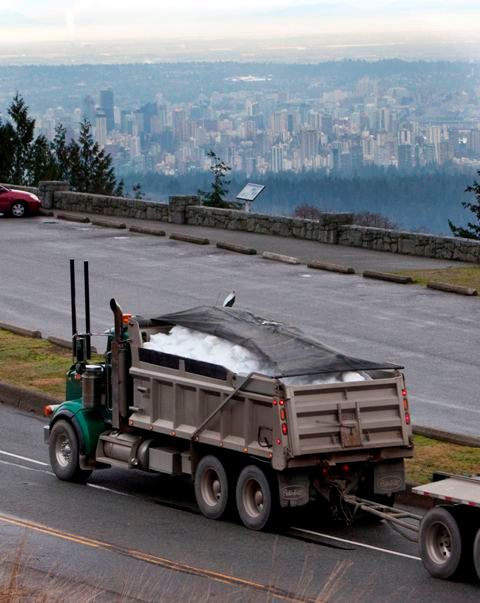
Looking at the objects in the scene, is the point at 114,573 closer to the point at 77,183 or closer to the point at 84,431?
the point at 84,431

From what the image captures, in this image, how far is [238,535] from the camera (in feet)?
52.0

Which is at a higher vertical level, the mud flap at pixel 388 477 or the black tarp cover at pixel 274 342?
the black tarp cover at pixel 274 342

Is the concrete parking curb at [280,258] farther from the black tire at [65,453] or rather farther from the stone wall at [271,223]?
the black tire at [65,453]

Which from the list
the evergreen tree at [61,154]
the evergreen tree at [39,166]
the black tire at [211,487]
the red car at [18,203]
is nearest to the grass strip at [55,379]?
the black tire at [211,487]

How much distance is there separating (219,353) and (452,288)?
740 inches

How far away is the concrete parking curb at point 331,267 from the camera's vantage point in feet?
123

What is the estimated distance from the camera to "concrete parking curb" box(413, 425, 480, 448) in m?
20.4

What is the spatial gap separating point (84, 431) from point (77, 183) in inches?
3218

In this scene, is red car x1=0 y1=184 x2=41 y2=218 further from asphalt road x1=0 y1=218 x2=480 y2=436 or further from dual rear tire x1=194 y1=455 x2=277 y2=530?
dual rear tire x1=194 y1=455 x2=277 y2=530

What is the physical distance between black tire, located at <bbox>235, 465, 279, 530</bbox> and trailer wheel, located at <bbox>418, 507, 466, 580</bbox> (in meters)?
2.11

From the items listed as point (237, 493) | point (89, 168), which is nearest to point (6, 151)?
point (89, 168)

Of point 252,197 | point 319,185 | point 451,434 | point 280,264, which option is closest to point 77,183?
point 252,197

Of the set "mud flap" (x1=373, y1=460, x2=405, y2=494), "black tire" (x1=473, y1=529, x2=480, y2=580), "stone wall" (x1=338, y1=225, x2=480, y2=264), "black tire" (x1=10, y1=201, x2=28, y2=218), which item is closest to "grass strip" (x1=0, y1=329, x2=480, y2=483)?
"mud flap" (x1=373, y1=460, x2=405, y2=494)

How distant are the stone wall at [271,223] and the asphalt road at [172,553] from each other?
23.9 meters
